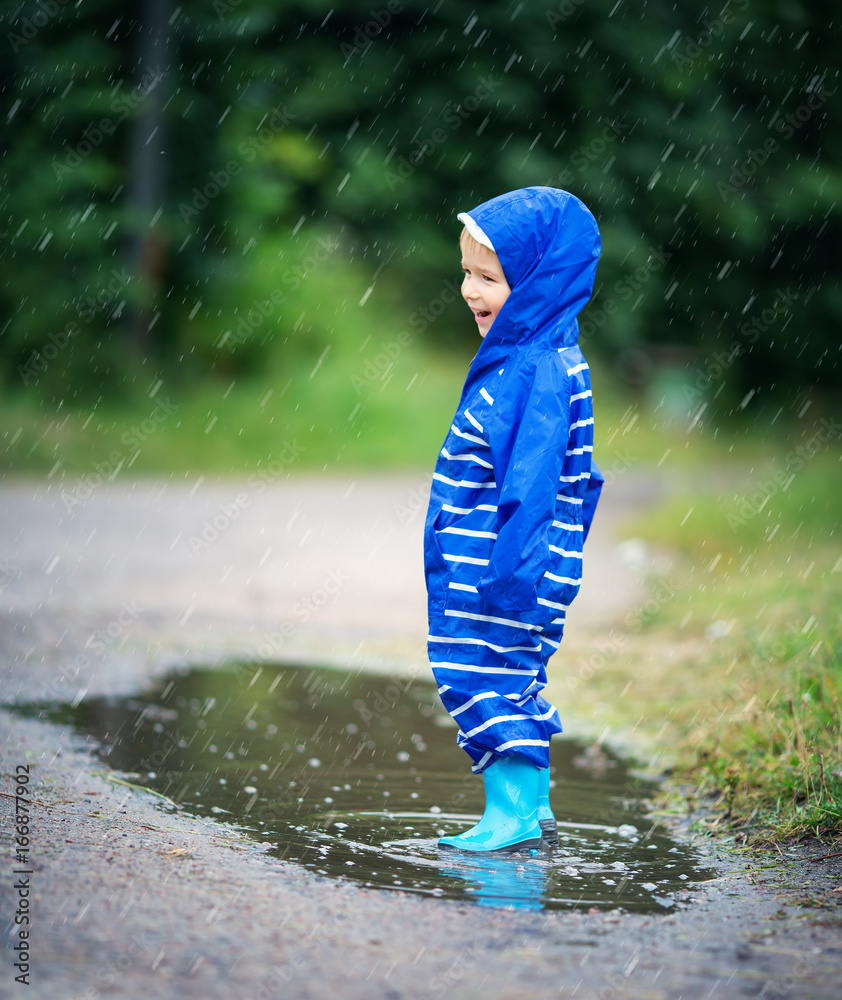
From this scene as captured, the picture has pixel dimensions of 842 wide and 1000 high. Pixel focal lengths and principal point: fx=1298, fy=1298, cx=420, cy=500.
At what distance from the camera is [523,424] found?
357 centimetres

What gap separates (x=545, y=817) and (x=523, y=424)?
1119 mm

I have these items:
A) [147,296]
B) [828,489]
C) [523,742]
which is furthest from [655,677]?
[147,296]

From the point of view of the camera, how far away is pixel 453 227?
2523cm
